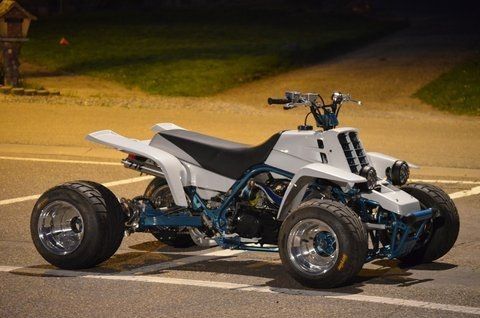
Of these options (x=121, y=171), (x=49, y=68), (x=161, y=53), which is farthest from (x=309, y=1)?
(x=121, y=171)

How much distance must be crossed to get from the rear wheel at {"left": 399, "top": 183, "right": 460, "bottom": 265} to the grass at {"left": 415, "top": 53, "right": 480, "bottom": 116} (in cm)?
1523

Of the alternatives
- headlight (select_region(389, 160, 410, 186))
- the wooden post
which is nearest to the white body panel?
headlight (select_region(389, 160, 410, 186))

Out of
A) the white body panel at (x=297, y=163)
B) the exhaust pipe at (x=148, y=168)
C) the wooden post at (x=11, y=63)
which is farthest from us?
the wooden post at (x=11, y=63)

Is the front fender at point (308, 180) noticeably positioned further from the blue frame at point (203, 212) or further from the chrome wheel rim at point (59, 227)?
the chrome wheel rim at point (59, 227)

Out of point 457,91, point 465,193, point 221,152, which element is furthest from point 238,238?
point 457,91

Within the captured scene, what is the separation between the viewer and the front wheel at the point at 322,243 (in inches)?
355

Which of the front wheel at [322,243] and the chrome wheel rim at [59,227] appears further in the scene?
the chrome wheel rim at [59,227]

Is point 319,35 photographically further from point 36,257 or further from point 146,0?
point 36,257

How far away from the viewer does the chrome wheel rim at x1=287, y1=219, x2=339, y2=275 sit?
9258 millimetres

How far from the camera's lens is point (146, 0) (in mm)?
50938

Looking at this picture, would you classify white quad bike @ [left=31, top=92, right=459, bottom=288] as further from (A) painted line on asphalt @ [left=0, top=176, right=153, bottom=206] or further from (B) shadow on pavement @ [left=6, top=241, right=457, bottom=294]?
(A) painted line on asphalt @ [left=0, top=176, right=153, bottom=206]

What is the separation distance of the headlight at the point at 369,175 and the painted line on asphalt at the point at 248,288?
866 mm

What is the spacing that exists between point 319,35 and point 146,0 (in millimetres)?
13315

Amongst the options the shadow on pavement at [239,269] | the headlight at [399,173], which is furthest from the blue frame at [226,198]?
the headlight at [399,173]
